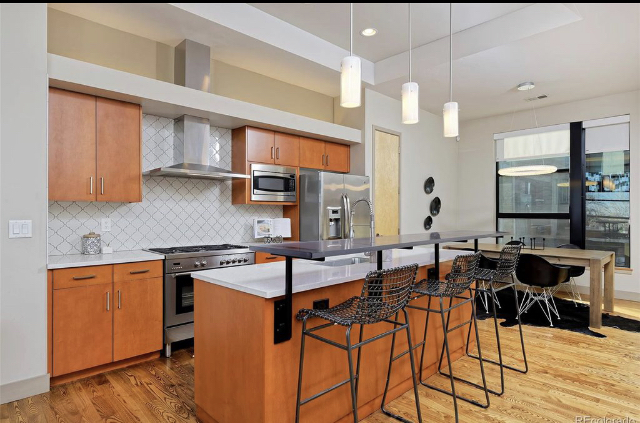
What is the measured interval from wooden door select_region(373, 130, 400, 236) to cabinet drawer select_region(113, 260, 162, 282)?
9.75ft

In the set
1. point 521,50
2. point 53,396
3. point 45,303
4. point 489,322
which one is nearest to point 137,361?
point 53,396

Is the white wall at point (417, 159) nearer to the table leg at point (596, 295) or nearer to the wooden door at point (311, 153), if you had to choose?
the wooden door at point (311, 153)

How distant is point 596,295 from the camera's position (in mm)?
4160

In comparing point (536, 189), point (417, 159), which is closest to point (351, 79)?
point (417, 159)

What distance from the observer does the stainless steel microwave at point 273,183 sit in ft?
14.0

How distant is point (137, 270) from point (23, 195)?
0.95 m

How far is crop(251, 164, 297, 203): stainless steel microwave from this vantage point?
4258mm

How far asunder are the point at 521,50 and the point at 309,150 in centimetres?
249

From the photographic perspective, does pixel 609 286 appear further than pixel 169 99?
Yes

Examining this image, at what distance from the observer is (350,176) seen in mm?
4836

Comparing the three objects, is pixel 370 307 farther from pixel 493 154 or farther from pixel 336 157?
pixel 493 154

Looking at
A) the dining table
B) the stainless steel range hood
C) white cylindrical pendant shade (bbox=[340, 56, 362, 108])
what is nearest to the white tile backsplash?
the stainless steel range hood

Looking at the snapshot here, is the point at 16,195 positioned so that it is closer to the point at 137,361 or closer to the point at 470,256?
the point at 137,361

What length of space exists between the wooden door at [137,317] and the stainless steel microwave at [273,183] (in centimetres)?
145
